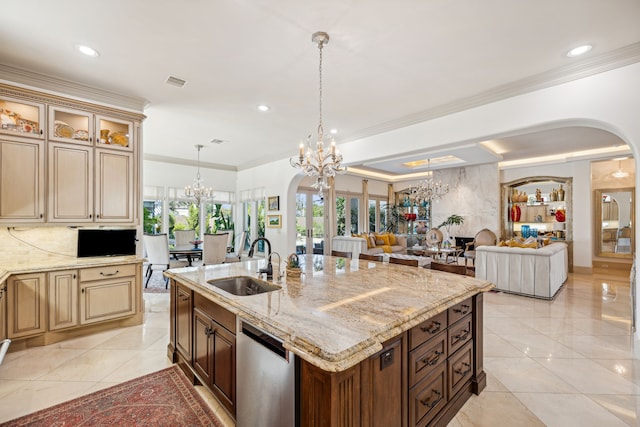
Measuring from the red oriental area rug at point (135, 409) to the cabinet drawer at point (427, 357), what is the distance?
4.42 feet

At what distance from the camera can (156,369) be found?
8.66 feet

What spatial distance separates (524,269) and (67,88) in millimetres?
6881

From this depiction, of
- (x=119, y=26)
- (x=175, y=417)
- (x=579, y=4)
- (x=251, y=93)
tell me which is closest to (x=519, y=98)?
(x=579, y=4)

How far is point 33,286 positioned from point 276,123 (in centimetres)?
355

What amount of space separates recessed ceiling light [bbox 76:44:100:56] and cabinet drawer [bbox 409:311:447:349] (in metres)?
3.46

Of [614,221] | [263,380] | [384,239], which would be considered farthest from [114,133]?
[614,221]

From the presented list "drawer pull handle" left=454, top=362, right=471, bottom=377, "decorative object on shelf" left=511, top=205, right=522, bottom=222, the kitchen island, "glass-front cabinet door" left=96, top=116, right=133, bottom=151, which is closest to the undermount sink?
the kitchen island

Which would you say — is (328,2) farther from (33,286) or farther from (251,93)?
(33,286)

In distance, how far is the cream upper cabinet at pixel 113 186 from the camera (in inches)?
137

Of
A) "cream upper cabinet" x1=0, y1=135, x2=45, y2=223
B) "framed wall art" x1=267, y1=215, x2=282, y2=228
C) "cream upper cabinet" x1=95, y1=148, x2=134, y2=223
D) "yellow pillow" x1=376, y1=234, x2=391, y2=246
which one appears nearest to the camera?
"cream upper cabinet" x1=0, y1=135, x2=45, y2=223

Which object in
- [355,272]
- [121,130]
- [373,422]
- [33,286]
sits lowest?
[373,422]

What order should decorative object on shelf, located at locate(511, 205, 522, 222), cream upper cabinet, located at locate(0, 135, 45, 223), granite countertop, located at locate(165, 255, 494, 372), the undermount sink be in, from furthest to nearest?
decorative object on shelf, located at locate(511, 205, 522, 222)
cream upper cabinet, located at locate(0, 135, 45, 223)
the undermount sink
granite countertop, located at locate(165, 255, 494, 372)

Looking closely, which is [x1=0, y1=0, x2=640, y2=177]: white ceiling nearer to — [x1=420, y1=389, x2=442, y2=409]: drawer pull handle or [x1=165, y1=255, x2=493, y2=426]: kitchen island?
[x1=165, y1=255, x2=493, y2=426]: kitchen island

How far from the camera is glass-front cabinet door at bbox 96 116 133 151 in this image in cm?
350
